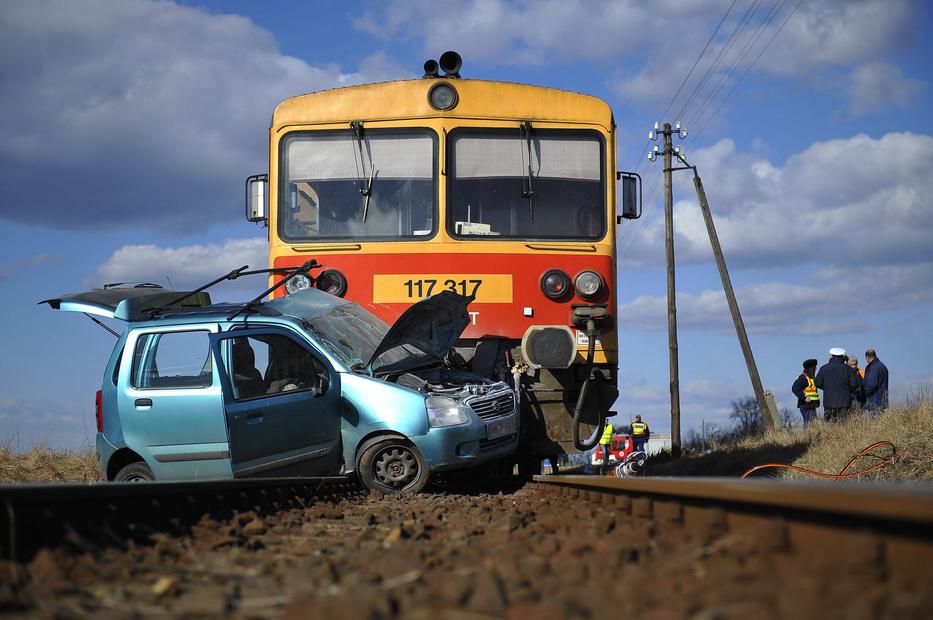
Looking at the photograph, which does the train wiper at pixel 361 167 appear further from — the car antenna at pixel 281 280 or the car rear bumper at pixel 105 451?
the car rear bumper at pixel 105 451

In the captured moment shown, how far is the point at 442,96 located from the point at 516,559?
723 cm

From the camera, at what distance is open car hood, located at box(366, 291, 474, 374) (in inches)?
327

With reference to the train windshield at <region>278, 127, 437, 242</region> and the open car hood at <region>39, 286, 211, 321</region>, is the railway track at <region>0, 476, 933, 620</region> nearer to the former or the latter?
the open car hood at <region>39, 286, 211, 321</region>

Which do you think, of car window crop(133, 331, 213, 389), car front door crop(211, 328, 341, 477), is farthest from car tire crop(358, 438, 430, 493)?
car window crop(133, 331, 213, 389)

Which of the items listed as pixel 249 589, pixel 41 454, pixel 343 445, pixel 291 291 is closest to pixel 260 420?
pixel 343 445

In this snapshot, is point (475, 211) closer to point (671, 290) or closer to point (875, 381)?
point (875, 381)

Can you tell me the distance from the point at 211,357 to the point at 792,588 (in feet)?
21.3

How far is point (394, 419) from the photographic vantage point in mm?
7934

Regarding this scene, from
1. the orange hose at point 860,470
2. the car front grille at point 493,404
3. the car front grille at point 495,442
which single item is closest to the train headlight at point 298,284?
the car front grille at point 493,404

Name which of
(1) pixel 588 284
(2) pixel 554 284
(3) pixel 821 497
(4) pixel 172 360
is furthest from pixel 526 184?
(3) pixel 821 497

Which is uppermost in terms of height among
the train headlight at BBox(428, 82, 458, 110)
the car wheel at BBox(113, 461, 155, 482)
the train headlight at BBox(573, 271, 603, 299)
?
the train headlight at BBox(428, 82, 458, 110)

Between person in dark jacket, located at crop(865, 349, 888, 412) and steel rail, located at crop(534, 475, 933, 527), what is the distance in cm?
1280

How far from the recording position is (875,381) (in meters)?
15.8

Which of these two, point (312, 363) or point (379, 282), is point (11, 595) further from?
point (379, 282)
